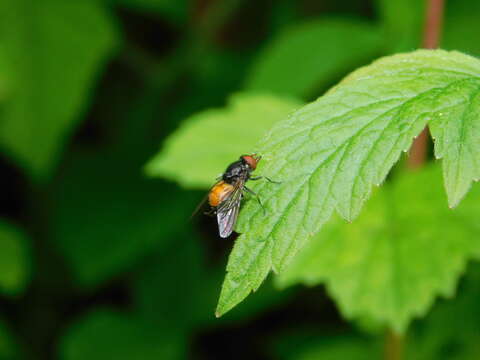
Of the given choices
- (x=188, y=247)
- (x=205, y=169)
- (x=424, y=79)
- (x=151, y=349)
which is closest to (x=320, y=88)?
(x=188, y=247)

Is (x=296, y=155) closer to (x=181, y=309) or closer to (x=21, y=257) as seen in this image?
(x=21, y=257)

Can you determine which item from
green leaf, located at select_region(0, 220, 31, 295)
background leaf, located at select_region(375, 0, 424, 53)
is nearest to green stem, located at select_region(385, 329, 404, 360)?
background leaf, located at select_region(375, 0, 424, 53)

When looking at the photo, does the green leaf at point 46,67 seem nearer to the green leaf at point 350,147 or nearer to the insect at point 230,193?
the insect at point 230,193

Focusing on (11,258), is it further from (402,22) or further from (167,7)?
(402,22)

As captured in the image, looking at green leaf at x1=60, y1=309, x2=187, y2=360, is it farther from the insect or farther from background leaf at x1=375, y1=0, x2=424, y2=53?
the insect

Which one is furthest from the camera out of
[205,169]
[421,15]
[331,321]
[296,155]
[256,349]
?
[256,349]

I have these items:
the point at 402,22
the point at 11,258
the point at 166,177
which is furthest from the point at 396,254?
the point at 11,258
